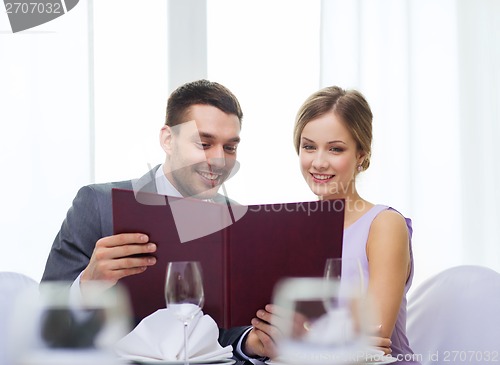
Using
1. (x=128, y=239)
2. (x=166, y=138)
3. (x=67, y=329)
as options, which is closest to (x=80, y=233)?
(x=166, y=138)

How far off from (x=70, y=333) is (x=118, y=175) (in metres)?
2.39

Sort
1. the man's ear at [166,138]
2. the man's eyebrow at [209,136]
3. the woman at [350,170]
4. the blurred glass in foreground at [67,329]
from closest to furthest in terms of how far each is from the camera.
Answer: the blurred glass in foreground at [67,329], the woman at [350,170], the man's eyebrow at [209,136], the man's ear at [166,138]

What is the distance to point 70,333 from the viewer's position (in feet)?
2.83

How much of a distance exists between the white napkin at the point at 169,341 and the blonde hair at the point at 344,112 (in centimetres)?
115

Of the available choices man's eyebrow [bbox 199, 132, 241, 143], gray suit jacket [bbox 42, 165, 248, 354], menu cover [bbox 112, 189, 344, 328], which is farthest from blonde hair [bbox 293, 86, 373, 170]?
menu cover [bbox 112, 189, 344, 328]

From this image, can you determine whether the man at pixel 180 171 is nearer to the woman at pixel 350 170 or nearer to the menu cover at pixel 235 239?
the woman at pixel 350 170

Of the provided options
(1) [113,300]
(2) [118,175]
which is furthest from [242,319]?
(2) [118,175]

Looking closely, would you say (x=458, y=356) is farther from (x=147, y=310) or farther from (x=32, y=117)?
(x=32, y=117)

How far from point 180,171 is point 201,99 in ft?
0.90

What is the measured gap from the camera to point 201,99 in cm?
250

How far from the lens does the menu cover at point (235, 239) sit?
4.55 ft

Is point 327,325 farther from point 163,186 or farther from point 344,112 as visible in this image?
point 163,186

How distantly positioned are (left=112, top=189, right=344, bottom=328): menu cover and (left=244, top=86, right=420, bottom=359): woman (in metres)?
0.71

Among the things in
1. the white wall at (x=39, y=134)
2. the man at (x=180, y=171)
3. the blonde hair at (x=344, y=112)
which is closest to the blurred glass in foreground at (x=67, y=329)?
the man at (x=180, y=171)
